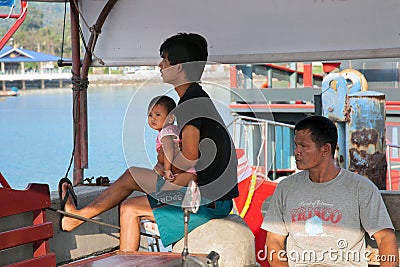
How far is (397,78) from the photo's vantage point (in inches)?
531

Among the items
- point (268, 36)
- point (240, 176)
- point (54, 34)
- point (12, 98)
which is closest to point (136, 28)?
point (268, 36)

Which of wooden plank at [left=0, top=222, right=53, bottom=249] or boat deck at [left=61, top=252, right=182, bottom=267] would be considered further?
A: wooden plank at [left=0, top=222, right=53, bottom=249]

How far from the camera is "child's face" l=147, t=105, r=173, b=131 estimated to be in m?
4.26

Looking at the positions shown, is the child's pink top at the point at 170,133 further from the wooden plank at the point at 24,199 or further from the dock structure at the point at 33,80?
the dock structure at the point at 33,80

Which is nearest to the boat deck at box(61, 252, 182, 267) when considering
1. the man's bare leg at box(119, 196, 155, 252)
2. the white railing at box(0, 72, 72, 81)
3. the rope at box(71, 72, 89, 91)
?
the man's bare leg at box(119, 196, 155, 252)

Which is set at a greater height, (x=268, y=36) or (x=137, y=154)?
(x=268, y=36)

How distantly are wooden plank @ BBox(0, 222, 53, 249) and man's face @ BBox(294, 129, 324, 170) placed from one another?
55.7 inches

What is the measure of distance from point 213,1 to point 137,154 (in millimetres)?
2084

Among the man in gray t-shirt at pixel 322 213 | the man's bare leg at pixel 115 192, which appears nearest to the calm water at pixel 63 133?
the man's bare leg at pixel 115 192

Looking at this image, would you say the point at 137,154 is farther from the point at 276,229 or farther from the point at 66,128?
the point at 66,128

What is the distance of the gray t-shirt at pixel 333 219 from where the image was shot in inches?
161

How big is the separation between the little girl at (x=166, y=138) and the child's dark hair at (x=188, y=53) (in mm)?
222

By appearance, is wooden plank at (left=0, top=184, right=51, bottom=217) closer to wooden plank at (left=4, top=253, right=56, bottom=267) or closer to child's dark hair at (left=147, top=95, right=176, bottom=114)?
wooden plank at (left=4, top=253, right=56, bottom=267)

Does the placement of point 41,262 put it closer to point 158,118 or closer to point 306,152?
point 158,118
